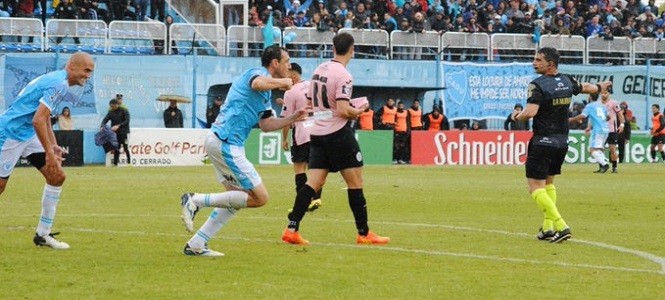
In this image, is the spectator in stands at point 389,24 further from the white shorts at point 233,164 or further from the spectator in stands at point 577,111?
the white shorts at point 233,164

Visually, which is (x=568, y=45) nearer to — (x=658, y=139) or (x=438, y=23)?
(x=438, y=23)

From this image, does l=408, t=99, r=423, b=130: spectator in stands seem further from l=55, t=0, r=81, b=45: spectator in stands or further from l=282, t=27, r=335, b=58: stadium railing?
l=55, t=0, r=81, b=45: spectator in stands

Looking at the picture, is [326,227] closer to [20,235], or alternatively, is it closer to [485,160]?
[20,235]

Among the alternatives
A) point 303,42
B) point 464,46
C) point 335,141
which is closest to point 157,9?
point 303,42

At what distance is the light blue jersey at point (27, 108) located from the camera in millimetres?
12109

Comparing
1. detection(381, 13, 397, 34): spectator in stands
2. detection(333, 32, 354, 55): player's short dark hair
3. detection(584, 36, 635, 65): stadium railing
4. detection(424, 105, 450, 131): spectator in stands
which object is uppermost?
detection(381, 13, 397, 34): spectator in stands

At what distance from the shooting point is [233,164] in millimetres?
11984

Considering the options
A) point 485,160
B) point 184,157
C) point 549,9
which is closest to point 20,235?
point 184,157

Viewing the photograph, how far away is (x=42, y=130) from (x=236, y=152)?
176 centimetres

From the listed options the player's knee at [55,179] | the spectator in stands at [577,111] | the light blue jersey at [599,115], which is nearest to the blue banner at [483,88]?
the spectator in stands at [577,111]

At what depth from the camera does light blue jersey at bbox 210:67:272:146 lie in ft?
39.6

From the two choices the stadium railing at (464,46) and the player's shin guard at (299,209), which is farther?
the stadium railing at (464,46)

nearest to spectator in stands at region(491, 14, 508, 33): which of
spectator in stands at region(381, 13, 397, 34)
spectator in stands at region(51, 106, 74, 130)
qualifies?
spectator in stands at region(381, 13, 397, 34)

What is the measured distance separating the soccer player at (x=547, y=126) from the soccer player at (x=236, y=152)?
128 inches
